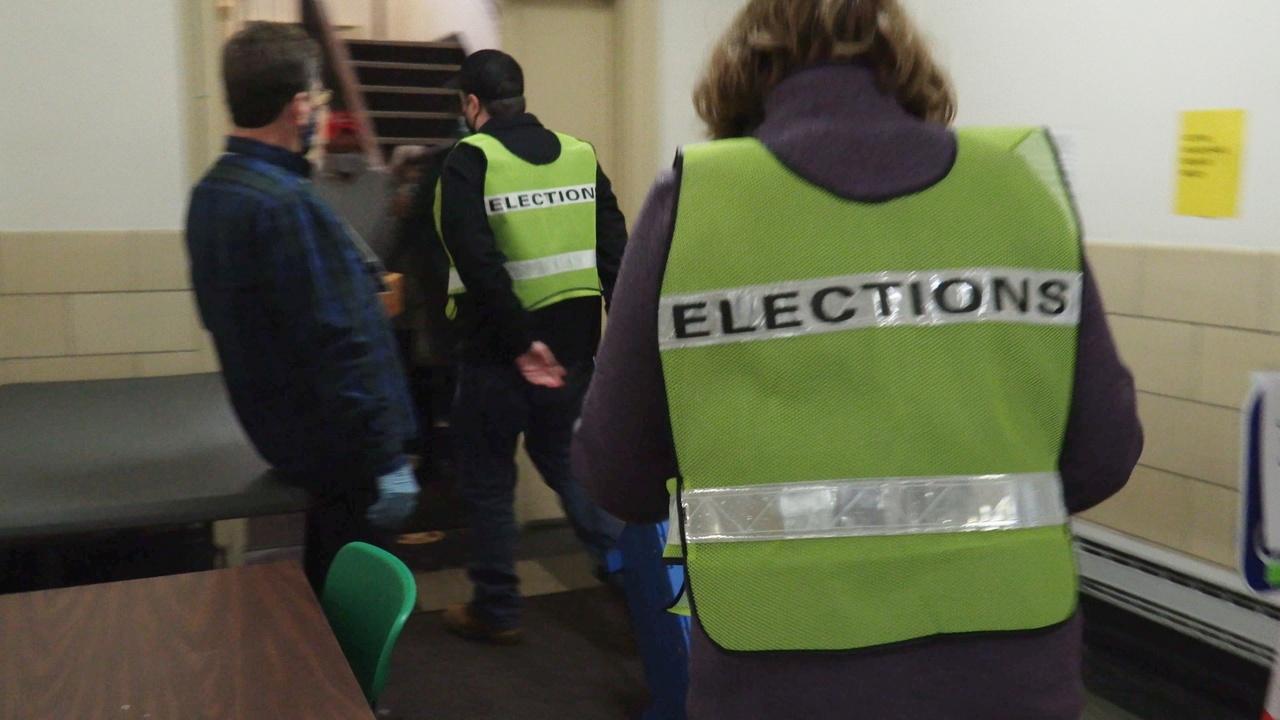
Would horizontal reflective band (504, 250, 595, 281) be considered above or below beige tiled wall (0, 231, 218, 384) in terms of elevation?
above

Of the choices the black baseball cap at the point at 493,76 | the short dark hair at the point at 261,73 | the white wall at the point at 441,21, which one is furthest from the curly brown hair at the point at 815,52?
the white wall at the point at 441,21

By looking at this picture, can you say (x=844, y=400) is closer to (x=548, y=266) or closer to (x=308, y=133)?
(x=308, y=133)

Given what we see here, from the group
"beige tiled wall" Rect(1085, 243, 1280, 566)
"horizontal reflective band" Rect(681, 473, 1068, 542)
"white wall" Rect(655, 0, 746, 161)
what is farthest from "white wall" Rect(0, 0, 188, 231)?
"horizontal reflective band" Rect(681, 473, 1068, 542)

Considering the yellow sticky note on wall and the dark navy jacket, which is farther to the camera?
the yellow sticky note on wall

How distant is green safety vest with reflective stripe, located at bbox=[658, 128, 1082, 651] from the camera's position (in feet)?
3.81

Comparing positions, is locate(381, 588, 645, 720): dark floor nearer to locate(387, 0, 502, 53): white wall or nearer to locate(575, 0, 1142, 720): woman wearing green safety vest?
locate(575, 0, 1142, 720): woman wearing green safety vest

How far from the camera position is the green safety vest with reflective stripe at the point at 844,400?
1162 mm

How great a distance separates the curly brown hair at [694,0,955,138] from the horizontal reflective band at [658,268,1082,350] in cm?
23

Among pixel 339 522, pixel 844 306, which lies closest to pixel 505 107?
pixel 339 522

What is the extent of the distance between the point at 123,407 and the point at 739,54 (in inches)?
102

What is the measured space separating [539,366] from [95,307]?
5.03 feet

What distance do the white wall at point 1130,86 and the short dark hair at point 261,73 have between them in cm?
163

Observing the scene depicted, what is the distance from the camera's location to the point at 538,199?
3324 mm

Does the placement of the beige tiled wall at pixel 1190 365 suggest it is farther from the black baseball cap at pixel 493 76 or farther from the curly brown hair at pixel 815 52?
the curly brown hair at pixel 815 52
